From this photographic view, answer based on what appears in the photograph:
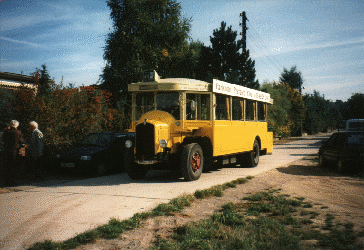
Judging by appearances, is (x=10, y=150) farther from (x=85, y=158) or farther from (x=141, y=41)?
(x=141, y=41)

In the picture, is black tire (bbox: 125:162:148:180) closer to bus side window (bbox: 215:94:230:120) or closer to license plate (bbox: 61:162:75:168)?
license plate (bbox: 61:162:75:168)

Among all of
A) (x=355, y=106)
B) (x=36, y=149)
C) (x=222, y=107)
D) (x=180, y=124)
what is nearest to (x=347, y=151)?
(x=222, y=107)

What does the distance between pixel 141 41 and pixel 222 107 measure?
67.0 feet

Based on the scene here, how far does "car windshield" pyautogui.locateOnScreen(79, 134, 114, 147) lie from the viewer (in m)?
13.0

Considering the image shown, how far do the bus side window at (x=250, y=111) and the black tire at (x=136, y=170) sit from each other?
16.2 feet

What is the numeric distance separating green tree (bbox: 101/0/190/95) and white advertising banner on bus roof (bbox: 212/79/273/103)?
16.2 m

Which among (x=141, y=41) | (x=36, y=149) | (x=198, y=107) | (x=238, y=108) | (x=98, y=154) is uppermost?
(x=141, y=41)

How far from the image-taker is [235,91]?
12844 mm

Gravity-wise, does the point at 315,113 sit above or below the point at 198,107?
above

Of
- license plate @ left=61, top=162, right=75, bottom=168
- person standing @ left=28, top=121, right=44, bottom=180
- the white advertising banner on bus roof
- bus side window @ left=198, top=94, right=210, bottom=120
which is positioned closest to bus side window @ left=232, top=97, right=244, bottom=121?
the white advertising banner on bus roof

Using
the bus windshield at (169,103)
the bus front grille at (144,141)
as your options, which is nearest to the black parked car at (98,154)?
the bus front grille at (144,141)

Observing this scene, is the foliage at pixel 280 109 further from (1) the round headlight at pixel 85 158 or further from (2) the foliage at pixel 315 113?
(1) the round headlight at pixel 85 158

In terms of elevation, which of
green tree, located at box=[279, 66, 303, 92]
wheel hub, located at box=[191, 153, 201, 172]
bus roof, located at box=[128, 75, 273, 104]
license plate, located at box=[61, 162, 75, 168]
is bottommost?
license plate, located at box=[61, 162, 75, 168]

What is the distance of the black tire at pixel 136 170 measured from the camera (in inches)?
427
